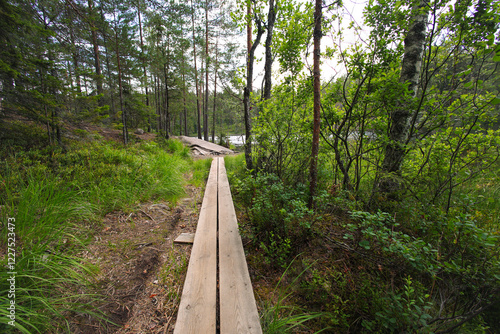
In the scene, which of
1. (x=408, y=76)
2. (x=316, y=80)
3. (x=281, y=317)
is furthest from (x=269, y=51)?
→ (x=281, y=317)

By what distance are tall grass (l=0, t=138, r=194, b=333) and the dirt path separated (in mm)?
133

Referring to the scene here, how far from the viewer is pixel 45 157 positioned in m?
3.82

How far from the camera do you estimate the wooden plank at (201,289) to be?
1293mm

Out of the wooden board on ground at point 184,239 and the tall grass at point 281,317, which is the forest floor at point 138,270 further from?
the tall grass at point 281,317

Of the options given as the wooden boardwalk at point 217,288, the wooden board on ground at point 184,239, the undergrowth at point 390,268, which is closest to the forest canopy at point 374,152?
the undergrowth at point 390,268

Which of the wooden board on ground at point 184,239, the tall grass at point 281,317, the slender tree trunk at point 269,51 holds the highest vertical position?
the slender tree trunk at point 269,51

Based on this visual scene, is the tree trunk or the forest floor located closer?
the forest floor

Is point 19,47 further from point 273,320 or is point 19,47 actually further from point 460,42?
point 460,42

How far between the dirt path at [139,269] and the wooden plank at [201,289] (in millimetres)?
219

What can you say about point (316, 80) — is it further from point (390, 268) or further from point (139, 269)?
point (139, 269)

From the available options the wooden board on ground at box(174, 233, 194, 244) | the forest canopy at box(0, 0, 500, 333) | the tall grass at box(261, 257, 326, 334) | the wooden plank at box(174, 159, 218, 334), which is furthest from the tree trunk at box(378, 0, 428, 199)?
the wooden board on ground at box(174, 233, 194, 244)

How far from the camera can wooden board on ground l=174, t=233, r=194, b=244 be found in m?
A: 2.51

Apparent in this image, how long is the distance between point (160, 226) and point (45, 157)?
3362 millimetres

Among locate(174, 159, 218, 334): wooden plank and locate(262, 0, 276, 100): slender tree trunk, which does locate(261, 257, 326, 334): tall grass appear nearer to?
locate(174, 159, 218, 334): wooden plank
